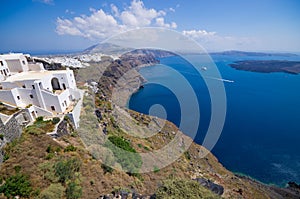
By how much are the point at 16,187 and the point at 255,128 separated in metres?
44.7

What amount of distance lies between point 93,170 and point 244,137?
113 ft

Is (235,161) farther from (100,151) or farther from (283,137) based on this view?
(100,151)

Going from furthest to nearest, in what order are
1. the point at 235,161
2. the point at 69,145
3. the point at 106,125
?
the point at 235,161, the point at 106,125, the point at 69,145

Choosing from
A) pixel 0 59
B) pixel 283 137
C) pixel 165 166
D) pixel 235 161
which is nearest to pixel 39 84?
pixel 0 59

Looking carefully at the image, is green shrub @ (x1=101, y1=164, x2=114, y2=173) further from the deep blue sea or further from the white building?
the deep blue sea

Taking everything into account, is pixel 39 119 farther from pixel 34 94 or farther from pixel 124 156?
pixel 124 156

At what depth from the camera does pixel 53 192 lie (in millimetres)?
8758

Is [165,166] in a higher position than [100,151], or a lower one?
lower

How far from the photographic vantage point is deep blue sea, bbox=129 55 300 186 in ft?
91.9

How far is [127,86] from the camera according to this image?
73.6 meters

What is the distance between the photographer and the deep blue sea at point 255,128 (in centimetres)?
2803

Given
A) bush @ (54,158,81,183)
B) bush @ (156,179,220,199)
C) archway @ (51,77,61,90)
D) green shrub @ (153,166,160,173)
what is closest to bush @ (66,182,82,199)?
bush @ (54,158,81,183)

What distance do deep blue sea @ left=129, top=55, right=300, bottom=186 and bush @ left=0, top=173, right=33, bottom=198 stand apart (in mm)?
27701

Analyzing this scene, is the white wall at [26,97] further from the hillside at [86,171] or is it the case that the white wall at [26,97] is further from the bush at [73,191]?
the bush at [73,191]
